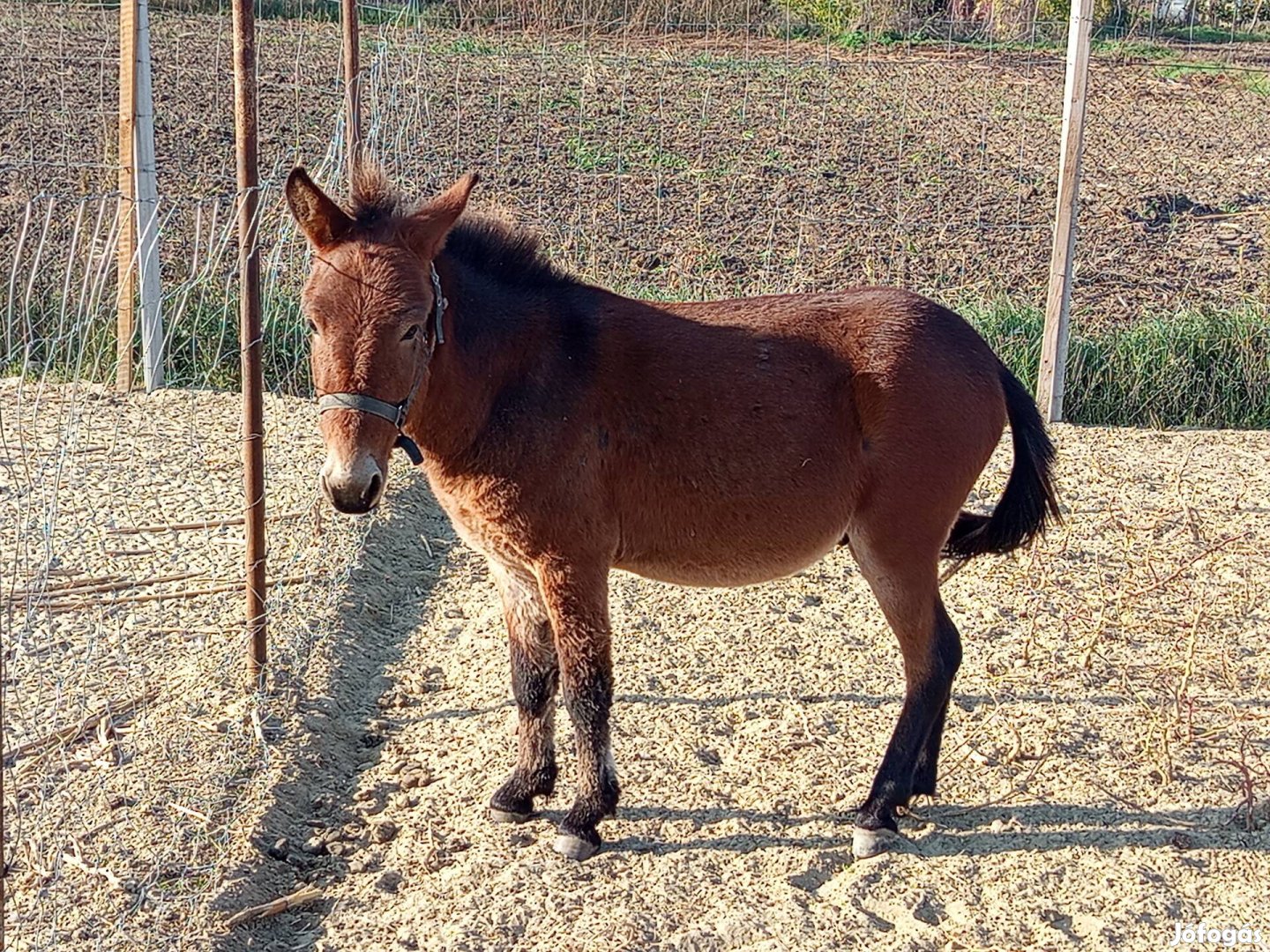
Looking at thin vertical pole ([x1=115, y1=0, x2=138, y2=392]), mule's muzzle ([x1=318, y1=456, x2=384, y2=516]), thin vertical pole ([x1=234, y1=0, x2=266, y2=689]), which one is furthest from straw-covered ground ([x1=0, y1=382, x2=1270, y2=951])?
thin vertical pole ([x1=115, y1=0, x2=138, y2=392])

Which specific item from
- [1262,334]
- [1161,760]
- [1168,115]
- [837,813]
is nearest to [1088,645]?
[1161,760]

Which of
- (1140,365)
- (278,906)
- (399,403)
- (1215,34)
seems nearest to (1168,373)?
(1140,365)

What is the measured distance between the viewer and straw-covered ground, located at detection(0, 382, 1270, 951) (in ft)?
12.6

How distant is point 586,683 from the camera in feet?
13.6

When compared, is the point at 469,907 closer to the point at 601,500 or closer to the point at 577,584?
the point at 577,584

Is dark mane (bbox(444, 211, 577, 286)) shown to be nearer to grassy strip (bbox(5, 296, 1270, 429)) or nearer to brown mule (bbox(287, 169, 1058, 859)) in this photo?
brown mule (bbox(287, 169, 1058, 859))

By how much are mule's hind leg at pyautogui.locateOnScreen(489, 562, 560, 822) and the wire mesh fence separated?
918mm

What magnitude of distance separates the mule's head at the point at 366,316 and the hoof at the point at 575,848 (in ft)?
4.35

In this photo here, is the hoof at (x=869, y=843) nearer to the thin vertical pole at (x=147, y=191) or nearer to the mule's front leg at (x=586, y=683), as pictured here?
the mule's front leg at (x=586, y=683)

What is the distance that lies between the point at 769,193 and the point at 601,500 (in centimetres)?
905

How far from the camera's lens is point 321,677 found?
17.1 feet

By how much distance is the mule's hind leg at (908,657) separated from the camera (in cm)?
423

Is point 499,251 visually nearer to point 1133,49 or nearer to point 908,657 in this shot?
point 908,657

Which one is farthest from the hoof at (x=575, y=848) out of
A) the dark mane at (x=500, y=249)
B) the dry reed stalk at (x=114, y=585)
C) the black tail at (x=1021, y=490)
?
the dry reed stalk at (x=114, y=585)
